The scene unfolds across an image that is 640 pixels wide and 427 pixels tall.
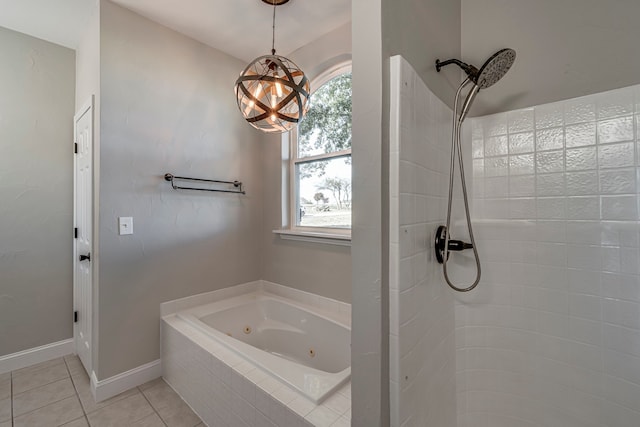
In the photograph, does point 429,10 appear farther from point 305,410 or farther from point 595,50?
point 305,410

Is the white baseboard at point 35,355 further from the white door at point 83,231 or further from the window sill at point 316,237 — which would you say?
the window sill at point 316,237

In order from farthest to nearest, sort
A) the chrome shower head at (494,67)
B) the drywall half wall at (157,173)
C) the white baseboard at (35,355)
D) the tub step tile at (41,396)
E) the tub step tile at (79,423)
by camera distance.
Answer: the white baseboard at (35,355)
the drywall half wall at (157,173)
the tub step tile at (41,396)
the tub step tile at (79,423)
the chrome shower head at (494,67)

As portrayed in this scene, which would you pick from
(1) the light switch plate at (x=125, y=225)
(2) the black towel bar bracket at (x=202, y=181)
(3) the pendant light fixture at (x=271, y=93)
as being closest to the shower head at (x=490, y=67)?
(3) the pendant light fixture at (x=271, y=93)

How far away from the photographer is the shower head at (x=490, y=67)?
1013 millimetres

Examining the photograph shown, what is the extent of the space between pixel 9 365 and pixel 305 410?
98.1 inches

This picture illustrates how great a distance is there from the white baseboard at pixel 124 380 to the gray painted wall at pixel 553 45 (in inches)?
106

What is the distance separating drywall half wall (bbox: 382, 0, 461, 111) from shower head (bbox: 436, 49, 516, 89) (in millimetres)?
95

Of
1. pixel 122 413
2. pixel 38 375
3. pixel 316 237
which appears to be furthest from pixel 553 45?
pixel 38 375

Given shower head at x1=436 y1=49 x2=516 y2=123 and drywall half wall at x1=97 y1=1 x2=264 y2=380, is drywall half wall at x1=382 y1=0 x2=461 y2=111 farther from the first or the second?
drywall half wall at x1=97 y1=1 x2=264 y2=380

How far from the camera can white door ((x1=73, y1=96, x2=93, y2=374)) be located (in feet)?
6.15

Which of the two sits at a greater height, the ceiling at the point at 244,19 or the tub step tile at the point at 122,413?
the ceiling at the point at 244,19

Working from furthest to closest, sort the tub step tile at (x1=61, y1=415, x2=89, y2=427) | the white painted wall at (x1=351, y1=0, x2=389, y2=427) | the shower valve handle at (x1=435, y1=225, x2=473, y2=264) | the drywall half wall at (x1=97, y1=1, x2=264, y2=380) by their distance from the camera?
the drywall half wall at (x1=97, y1=1, x2=264, y2=380), the tub step tile at (x1=61, y1=415, x2=89, y2=427), the shower valve handle at (x1=435, y1=225, x2=473, y2=264), the white painted wall at (x1=351, y1=0, x2=389, y2=427)

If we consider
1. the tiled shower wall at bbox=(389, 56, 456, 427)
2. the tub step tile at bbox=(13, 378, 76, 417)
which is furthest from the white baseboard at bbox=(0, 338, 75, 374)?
the tiled shower wall at bbox=(389, 56, 456, 427)

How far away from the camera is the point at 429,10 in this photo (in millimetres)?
1103
